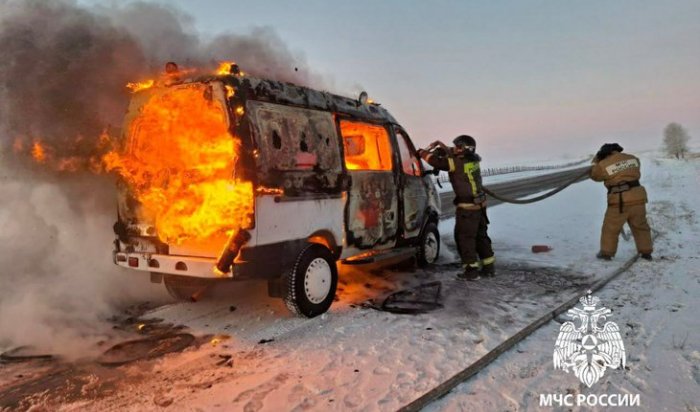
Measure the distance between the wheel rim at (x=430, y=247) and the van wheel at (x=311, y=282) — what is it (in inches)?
95.2

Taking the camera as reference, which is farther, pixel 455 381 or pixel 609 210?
pixel 609 210

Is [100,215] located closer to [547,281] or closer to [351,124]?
[351,124]

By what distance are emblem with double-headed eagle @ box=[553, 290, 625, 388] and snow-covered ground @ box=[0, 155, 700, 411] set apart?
9 cm

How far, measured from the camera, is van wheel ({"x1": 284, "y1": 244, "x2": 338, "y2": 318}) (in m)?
4.74

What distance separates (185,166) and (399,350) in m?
2.67

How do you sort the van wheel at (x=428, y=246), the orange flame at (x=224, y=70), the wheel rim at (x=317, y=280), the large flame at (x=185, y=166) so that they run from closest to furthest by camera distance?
the large flame at (x=185, y=166) < the orange flame at (x=224, y=70) < the wheel rim at (x=317, y=280) < the van wheel at (x=428, y=246)

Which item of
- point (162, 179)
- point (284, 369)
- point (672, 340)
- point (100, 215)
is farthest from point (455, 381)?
point (100, 215)

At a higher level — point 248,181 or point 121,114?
point 121,114

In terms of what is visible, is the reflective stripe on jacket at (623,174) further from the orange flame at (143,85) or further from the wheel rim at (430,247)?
the orange flame at (143,85)

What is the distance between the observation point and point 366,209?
5762mm

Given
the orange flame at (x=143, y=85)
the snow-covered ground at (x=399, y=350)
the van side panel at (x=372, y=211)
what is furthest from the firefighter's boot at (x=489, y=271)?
the orange flame at (x=143, y=85)

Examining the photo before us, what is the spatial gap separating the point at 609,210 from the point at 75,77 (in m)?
8.02

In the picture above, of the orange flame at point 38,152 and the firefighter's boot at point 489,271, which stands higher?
the orange flame at point 38,152

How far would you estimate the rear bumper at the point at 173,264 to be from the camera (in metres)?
4.37
